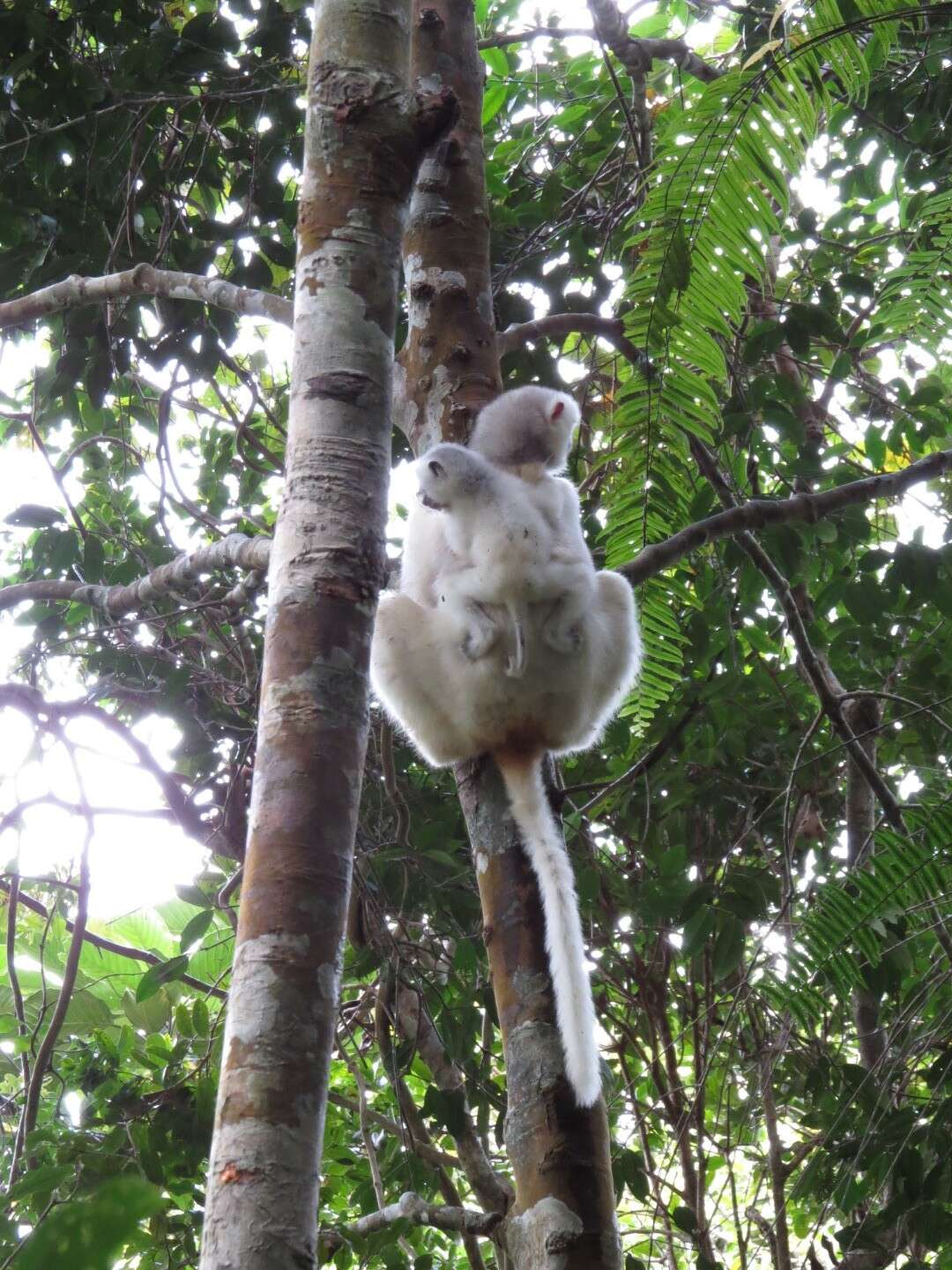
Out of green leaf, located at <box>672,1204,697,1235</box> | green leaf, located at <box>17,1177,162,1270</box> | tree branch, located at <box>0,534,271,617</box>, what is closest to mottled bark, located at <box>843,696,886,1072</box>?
green leaf, located at <box>672,1204,697,1235</box>

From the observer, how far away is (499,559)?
121 inches

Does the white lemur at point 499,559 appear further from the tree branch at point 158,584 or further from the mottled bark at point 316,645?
the mottled bark at point 316,645

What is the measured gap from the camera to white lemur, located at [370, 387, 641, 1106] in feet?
10.2

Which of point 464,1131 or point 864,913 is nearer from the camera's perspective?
point 864,913

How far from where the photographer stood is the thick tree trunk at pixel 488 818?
2.18 meters


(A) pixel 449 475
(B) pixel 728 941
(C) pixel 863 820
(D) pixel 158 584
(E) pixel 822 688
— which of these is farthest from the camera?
(C) pixel 863 820

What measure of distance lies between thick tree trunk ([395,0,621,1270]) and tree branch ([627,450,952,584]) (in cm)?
61

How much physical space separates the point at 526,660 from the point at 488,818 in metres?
0.48

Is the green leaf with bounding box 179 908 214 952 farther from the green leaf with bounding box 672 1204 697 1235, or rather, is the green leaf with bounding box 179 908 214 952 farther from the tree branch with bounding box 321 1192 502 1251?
the green leaf with bounding box 672 1204 697 1235

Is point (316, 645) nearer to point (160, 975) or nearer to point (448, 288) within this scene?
point (448, 288)

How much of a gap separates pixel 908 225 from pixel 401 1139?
13.3 ft

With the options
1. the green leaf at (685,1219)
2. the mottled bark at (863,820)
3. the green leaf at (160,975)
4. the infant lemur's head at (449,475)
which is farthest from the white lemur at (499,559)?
the green leaf at (685,1219)

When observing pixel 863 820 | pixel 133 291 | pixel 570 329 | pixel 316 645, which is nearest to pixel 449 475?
pixel 570 329

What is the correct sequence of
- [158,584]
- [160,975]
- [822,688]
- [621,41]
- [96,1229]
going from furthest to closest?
[621,41], [158,584], [160,975], [822,688], [96,1229]
